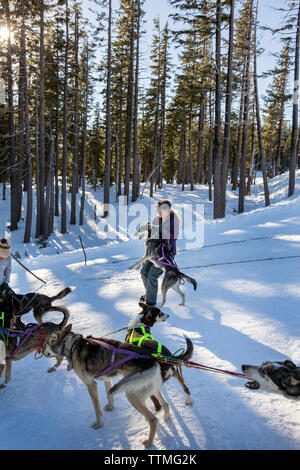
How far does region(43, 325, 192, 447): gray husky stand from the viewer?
304 cm

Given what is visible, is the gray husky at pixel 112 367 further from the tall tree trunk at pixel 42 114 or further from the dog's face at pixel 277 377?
the tall tree trunk at pixel 42 114

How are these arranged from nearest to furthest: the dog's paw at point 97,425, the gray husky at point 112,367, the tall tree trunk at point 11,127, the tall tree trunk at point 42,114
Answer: the gray husky at point 112,367, the dog's paw at point 97,425, the tall tree trunk at point 42,114, the tall tree trunk at point 11,127

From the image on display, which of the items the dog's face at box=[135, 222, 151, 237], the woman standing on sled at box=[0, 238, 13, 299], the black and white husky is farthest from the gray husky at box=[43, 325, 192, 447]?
the dog's face at box=[135, 222, 151, 237]

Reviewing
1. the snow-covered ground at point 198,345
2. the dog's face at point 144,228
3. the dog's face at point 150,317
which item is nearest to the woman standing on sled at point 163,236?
the dog's face at point 144,228

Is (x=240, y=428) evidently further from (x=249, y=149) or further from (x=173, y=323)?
(x=249, y=149)

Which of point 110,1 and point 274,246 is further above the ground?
point 110,1

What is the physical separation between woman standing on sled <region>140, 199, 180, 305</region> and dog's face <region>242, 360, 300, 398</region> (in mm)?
3630

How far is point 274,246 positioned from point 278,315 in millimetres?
4940

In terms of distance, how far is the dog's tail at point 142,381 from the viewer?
2.99m

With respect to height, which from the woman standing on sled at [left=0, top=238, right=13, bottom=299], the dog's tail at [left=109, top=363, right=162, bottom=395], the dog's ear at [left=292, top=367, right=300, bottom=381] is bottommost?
the dog's tail at [left=109, top=363, right=162, bottom=395]

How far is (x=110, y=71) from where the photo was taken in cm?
2319

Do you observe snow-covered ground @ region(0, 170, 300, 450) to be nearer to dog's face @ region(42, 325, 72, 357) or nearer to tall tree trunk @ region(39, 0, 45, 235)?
dog's face @ region(42, 325, 72, 357)

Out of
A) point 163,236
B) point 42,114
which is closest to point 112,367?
point 163,236

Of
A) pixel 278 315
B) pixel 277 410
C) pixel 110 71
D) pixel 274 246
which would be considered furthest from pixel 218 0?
pixel 277 410
